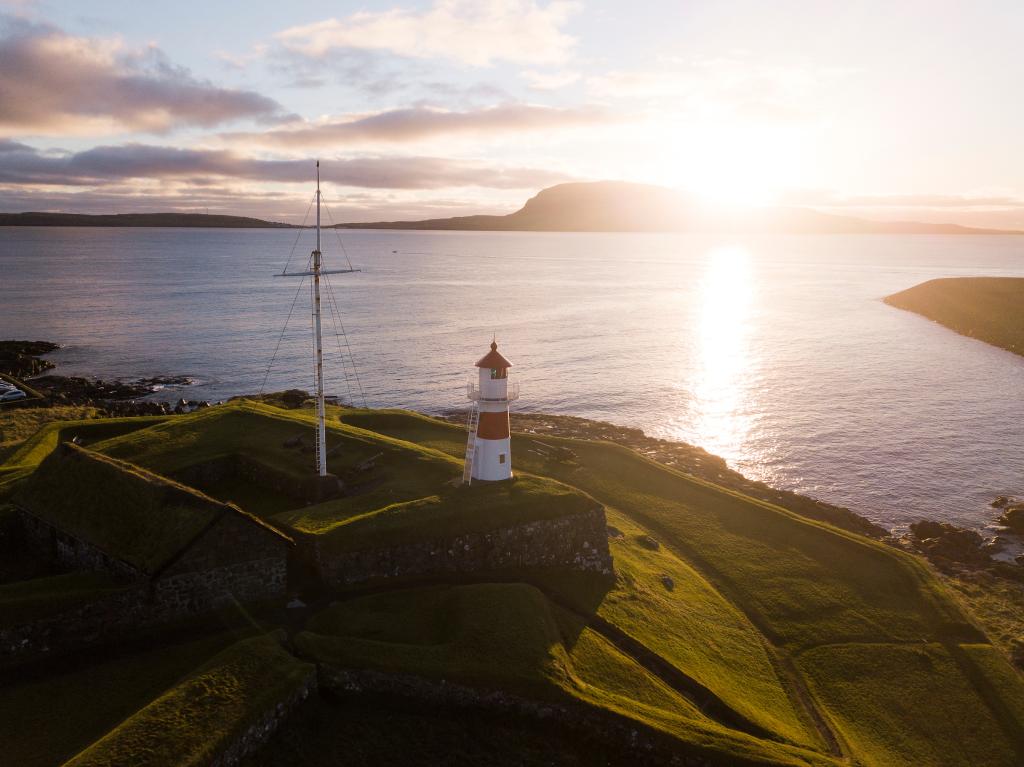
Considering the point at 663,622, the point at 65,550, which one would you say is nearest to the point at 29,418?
the point at 65,550

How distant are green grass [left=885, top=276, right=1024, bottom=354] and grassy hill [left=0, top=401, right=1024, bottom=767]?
79.2 m

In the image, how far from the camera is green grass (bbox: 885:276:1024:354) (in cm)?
9788

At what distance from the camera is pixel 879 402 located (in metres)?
64.8

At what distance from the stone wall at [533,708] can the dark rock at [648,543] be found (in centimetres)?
1264

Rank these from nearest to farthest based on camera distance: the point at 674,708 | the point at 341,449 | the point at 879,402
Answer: the point at 674,708 → the point at 341,449 → the point at 879,402

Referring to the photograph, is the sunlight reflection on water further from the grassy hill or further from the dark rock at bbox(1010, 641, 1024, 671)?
the dark rock at bbox(1010, 641, 1024, 671)

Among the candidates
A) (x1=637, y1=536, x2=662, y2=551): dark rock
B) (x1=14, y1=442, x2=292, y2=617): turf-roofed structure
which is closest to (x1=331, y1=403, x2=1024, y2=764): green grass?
(x1=637, y1=536, x2=662, y2=551): dark rock

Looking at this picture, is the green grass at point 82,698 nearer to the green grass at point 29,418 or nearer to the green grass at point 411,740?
the green grass at point 411,740

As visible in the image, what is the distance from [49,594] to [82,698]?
3.69m

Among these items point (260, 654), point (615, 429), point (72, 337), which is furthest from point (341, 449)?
point (72, 337)

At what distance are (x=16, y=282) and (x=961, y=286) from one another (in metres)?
195

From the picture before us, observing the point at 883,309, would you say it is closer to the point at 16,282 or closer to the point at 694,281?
the point at 694,281

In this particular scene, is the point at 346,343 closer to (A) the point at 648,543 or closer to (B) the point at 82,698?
(A) the point at 648,543

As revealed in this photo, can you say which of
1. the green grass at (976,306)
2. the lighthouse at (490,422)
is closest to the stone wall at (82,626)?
the lighthouse at (490,422)
